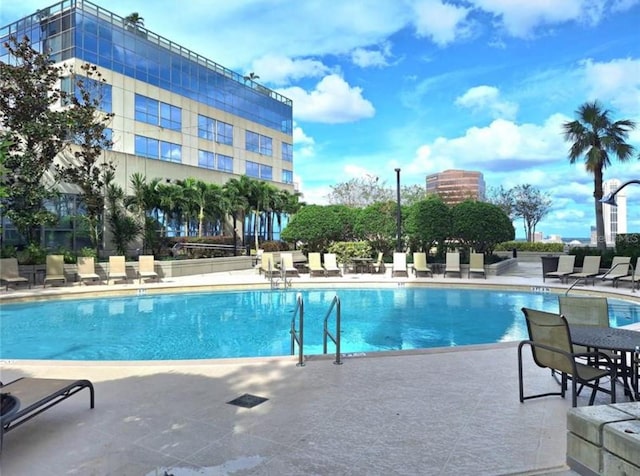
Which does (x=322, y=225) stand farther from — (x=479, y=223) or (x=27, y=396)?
(x=27, y=396)

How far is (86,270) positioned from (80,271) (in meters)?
0.18

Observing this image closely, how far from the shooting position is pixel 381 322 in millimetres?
10203

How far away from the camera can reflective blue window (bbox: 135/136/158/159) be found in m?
28.7

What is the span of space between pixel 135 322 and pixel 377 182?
106 ft

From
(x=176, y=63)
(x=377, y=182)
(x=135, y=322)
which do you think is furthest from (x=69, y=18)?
(x=377, y=182)

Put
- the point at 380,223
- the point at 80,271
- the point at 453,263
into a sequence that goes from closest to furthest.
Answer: the point at 80,271 < the point at 453,263 < the point at 380,223

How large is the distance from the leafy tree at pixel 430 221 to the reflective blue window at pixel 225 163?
20.1 meters

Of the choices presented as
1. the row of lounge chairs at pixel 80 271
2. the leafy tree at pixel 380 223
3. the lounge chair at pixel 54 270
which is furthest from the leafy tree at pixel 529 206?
the lounge chair at pixel 54 270

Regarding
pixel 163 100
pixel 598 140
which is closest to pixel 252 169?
pixel 163 100

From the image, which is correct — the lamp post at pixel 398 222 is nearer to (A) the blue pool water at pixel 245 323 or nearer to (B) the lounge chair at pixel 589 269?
(A) the blue pool water at pixel 245 323

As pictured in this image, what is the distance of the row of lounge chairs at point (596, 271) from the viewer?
13.2 metres

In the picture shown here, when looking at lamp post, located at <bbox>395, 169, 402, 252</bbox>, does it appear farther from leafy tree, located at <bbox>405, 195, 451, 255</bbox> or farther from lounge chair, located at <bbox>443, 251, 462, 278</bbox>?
lounge chair, located at <bbox>443, 251, 462, 278</bbox>

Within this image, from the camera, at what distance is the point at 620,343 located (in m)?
3.70

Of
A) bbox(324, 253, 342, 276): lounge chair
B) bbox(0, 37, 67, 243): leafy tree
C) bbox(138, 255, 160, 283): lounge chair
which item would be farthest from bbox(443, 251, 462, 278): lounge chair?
bbox(0, 37, 67, 243): leafy tree
